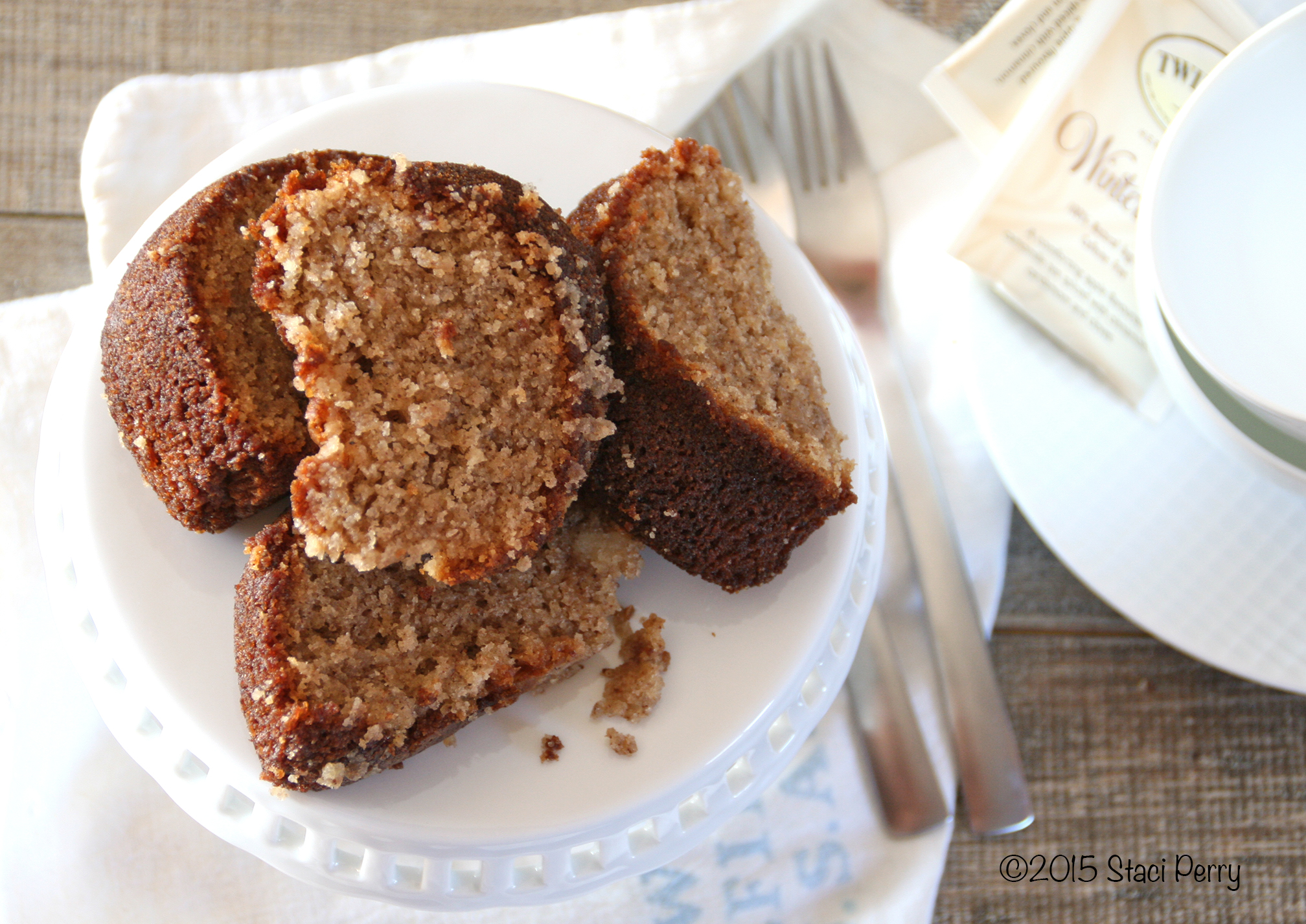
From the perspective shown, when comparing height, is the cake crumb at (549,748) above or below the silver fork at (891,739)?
above

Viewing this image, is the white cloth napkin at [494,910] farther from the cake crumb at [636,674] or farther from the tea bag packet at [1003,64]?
the cake crumb at [636,674]

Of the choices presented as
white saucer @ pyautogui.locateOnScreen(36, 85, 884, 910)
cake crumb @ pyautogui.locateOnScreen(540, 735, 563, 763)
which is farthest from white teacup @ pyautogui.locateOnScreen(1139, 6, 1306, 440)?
cake crumb @ pyautogui.locateOnScreen(540, 735, 563, 763)

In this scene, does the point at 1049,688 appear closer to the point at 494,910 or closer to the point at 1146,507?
the point at 1146,507

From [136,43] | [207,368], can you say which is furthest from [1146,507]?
[136,43]

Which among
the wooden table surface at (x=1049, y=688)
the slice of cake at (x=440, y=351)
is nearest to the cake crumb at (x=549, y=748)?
the slice of cake at (x=440, y=351)

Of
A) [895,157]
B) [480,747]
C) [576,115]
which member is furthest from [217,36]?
[480,747]
